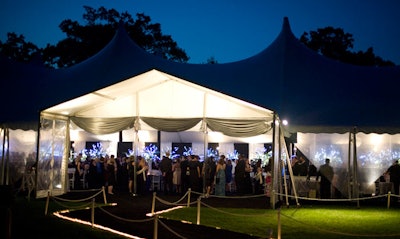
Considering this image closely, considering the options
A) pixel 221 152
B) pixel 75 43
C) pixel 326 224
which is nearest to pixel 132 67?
pixel 221 152

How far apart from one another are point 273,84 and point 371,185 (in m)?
4.48

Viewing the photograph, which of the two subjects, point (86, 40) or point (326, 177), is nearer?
point (326, 177)

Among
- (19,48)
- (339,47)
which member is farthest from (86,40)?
(339,47)

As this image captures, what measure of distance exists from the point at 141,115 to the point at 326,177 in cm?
680

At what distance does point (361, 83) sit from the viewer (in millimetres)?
17562

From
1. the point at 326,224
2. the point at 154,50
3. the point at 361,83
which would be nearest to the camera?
the point at 326,224

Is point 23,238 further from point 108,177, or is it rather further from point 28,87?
point 28,87

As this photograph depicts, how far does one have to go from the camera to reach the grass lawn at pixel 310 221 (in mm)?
9773

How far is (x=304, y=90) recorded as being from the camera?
1681 cm

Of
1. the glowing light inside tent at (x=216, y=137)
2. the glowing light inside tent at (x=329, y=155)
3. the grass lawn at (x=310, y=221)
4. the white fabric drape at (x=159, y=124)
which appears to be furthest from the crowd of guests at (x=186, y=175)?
the glowing light inside tent at (x=216, y=137)

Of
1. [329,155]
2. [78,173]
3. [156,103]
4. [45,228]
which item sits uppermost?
[156,103]

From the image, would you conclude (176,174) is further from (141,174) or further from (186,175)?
(141,174)

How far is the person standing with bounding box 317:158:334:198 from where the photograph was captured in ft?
50.1

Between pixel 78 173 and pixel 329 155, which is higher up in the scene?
pixel 329 155
